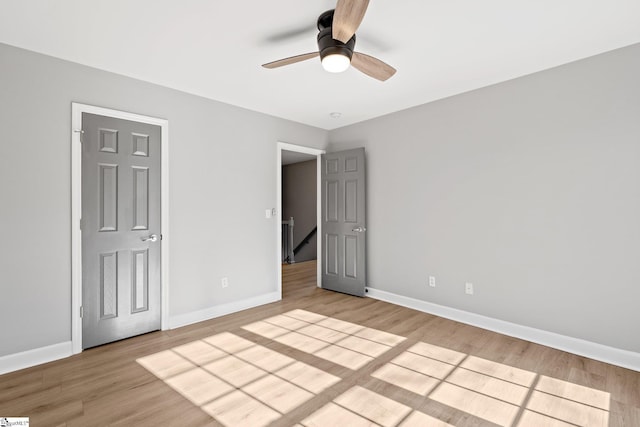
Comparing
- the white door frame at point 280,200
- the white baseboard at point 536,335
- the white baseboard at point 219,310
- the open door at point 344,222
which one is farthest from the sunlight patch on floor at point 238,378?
the open door at point 344,222

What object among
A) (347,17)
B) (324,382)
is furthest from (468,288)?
(347,17)

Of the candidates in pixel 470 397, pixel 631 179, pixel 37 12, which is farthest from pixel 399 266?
pixel 37 12

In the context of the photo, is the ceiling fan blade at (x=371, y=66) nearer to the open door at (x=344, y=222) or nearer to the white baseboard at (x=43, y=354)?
the open door at (x=344, y=222)

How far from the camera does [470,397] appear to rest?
83.0 inches

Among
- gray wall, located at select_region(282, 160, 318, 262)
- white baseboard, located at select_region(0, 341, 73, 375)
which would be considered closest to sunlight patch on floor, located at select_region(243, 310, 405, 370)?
white baseboard, located at select_region(0, 341, 73, 375)

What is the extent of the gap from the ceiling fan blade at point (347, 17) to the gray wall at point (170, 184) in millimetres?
2248

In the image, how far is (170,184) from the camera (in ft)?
11.0

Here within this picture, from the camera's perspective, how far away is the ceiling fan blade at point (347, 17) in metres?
1.66

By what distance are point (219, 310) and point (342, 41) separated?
124 inches

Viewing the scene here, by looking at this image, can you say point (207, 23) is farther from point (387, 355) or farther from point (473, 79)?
point (387, 355)

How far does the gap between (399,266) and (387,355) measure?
5.23ft

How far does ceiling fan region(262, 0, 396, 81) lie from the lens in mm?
1711

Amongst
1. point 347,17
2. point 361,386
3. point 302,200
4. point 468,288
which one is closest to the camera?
point 347,17

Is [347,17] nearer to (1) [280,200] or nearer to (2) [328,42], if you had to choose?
(2) [328,42]
